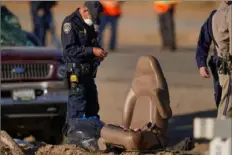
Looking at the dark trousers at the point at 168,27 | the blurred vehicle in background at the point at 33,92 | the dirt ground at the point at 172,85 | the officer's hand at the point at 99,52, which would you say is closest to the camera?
the officer's hand at the point at 99,52

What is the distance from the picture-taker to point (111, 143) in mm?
8688

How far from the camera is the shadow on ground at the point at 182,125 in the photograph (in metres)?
12.4

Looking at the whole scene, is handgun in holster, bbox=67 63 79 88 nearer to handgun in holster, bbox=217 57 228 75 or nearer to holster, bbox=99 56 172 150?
holster, bbox=99 56 172 150

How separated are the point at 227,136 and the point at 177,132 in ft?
21.5

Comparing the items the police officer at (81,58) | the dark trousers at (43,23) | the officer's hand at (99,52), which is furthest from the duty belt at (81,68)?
the dark trousers at (43,23)

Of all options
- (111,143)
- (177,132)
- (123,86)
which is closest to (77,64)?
(111,143)

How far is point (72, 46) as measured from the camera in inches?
378

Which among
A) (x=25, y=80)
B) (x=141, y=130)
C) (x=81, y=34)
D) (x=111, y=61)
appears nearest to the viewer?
(x=141, y=130)

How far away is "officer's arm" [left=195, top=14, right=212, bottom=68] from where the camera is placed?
9.10 m

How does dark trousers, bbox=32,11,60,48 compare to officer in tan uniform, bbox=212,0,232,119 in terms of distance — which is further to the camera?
dark trousers, bbox=32,11,60,48

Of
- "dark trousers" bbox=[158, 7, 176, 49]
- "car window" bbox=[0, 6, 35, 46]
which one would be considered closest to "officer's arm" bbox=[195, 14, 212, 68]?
"car window" bbox=[0, 6, 35, 46]

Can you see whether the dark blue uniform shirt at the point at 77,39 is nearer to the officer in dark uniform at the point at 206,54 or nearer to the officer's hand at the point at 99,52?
the officer's hand at the point at 99,52

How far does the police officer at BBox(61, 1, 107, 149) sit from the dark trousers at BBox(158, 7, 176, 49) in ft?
45.9

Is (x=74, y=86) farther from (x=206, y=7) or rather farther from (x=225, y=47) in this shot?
(x=206, y=7)
